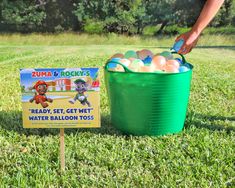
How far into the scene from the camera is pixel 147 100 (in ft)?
10.8

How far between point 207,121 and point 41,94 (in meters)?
1.81

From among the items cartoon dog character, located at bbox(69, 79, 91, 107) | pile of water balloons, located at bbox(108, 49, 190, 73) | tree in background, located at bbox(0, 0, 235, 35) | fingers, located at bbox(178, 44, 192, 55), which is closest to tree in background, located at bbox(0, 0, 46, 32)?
tree in background, located at bbox(0, 0, 235, 35)

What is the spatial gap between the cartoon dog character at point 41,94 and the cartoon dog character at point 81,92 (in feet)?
0.57

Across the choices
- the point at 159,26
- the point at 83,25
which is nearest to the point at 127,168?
the point at 83,25

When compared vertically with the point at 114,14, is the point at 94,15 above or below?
below

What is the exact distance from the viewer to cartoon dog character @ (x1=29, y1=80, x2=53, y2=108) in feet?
8.96

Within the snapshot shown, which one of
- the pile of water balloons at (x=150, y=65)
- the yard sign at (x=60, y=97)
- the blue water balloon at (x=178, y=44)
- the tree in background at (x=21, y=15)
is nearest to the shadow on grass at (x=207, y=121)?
the pile of water balloons at (x=150, y=65)

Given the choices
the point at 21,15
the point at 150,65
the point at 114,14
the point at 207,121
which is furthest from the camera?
the point at 21,15

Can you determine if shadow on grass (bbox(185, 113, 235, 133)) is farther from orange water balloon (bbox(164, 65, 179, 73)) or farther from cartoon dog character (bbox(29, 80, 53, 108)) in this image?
cartoon dog character (bbox(29, 80, 53, 108))

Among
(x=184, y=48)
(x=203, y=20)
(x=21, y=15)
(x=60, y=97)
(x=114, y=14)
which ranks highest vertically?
(x=203, y=20)

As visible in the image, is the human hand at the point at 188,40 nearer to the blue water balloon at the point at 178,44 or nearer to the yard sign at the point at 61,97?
the blue water balloon at the point at 178,44

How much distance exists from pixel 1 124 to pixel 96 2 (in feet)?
65.1

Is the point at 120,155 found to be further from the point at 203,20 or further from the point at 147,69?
the point at 203,20

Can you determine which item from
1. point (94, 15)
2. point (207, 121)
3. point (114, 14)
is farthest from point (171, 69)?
point (94, 15)
